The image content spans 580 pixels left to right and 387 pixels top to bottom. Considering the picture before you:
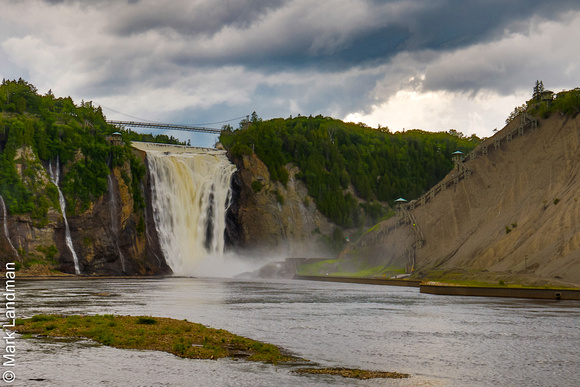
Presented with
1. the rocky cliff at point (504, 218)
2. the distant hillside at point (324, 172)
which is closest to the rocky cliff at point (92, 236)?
the distant hillside at point (324, 172)

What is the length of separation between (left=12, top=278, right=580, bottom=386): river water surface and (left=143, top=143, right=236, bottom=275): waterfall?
86842 millimetres

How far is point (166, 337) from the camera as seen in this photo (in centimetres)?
3297

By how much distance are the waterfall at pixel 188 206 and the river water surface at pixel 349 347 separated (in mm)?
86842

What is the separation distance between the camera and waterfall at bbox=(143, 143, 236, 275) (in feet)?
475

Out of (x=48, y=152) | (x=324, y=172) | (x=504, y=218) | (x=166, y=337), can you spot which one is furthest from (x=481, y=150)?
(x=166, y=337)

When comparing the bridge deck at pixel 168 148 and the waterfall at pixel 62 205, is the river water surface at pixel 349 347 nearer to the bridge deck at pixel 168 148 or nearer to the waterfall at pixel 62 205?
the waterfall at pixel 62 205

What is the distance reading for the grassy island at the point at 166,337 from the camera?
28781mm

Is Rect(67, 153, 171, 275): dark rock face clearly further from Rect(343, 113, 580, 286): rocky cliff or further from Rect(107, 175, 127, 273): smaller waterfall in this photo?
Rect(343, 113, 580, 286): rocky cliff

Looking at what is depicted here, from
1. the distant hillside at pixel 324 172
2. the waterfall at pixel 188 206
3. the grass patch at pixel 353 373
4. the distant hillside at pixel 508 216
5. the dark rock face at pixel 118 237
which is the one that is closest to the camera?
the grass patch at pixel 353 373

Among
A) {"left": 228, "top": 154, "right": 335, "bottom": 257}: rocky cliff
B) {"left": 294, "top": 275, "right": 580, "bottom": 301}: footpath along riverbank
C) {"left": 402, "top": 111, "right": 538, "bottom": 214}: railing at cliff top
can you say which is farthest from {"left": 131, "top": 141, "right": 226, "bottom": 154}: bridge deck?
{"left": 294, "top": 275, "right": 580, "bottom": 301}: footpath along riverbank

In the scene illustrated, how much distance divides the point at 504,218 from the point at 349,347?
69.5 meters

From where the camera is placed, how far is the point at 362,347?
1307 inches

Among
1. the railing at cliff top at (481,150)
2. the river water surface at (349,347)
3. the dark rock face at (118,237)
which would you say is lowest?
the river water surface at (349,347)

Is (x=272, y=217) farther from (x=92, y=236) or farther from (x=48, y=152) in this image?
(x=48, y=152)
